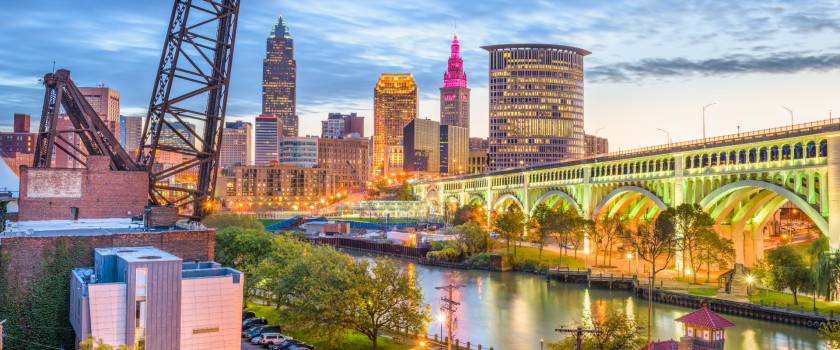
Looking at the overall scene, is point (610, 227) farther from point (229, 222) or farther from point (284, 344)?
point (284, 344)

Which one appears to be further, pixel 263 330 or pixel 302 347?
pixel 263 330

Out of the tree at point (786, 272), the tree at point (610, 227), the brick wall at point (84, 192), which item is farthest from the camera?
the tree at point (610, 227)

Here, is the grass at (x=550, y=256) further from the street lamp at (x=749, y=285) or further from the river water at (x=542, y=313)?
the street lamp at (x=749, y=285)

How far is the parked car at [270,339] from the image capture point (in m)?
39.5

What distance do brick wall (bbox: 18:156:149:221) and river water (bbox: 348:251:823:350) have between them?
777 inches

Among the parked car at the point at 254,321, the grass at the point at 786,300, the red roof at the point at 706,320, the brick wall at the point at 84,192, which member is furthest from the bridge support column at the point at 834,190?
the brick wall at the point at 84,192

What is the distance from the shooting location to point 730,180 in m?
73.2

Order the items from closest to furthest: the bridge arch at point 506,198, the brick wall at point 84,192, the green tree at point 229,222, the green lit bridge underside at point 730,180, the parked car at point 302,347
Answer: the brick wall at point 84,192 → the parked car at point 302,347 → the green lit bridge underside at point 730,180 → the green tree at point 229,222 → the bridge arch at point 506,198

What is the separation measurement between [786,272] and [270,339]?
136 feet

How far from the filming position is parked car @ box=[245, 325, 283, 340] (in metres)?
41.2

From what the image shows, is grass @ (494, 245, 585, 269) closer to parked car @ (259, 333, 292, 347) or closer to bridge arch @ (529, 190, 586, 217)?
bridge arch @ (529, 190, 586, 217)

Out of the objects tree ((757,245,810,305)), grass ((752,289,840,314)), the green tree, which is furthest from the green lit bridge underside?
the green tree

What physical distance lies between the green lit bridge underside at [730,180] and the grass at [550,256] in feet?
32.0

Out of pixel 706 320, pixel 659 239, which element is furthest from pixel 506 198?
pixel 706 320
